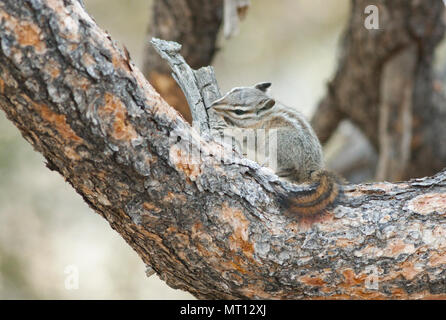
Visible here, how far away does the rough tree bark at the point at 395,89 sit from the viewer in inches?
235

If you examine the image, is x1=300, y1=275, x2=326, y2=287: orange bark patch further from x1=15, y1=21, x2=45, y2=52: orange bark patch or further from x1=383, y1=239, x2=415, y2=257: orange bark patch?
x1=15, y1=21, x2=45, y2=52: orange bark patch

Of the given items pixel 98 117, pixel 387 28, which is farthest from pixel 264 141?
pixel 387 28

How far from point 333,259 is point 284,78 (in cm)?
931

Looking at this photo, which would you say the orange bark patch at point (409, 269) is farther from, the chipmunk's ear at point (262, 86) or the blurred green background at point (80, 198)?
the blurred green background at point (80, 198)

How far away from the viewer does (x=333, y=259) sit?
2.84m

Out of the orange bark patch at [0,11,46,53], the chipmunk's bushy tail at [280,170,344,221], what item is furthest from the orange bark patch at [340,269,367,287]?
the orange bark patch at [0,11,46,53]

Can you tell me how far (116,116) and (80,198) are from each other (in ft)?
24.1

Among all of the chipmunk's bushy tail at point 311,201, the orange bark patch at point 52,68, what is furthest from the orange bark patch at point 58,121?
the chipmunk's bushy tail at point 311,201

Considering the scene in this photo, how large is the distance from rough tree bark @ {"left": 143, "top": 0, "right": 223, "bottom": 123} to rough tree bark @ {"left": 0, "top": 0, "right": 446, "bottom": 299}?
3386 millimetres

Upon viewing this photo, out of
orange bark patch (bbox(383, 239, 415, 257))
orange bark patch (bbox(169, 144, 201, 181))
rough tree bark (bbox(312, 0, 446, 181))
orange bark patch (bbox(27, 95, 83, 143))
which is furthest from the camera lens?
rough tree bark (bbox(312, 0, 446, 181))

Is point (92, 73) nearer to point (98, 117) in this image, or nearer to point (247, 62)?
point (98, 117)

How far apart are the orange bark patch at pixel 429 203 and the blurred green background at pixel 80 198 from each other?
4.16 meters

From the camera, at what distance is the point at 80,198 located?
9406 millimetres

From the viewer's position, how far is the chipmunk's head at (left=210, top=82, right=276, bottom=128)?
3.80m
